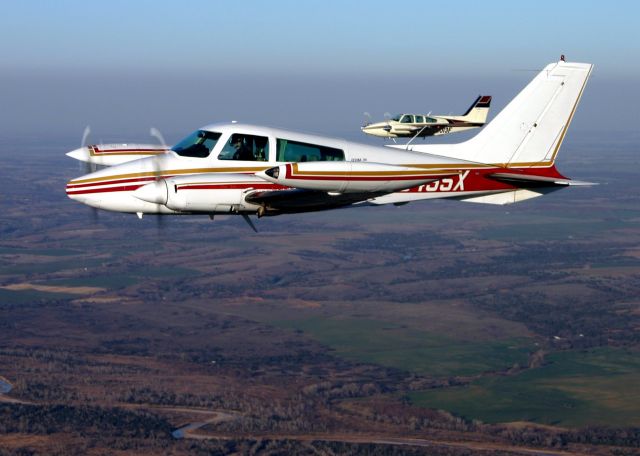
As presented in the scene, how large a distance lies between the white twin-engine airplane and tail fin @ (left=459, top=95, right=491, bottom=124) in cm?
2662

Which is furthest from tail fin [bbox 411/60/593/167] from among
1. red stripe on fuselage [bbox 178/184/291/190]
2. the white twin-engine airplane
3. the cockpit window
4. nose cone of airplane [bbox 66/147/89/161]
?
nose cone of airplane [bbox 66/147/89/161]

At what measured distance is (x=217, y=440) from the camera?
196 m

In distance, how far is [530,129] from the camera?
47156mm

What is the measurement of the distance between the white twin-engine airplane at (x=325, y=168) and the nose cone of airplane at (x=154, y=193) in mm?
38

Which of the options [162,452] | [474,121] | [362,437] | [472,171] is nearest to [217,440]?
[162,452]

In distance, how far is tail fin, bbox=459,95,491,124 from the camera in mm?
74188

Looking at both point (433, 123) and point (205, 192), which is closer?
point (205, 192)

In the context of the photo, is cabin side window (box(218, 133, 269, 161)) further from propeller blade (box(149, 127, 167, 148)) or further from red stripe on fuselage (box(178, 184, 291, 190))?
propeller blade (box(149, 127, 167, 148))

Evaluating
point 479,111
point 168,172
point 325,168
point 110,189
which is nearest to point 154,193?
point 168,172

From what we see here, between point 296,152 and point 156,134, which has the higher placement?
point 156,134

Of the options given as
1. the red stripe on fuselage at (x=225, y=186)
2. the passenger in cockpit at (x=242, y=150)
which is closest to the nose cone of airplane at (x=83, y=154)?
the passenger in cockpit at (x=242, y=150)

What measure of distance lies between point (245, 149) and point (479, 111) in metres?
36.5

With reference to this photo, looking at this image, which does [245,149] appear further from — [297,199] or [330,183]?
[330,183]

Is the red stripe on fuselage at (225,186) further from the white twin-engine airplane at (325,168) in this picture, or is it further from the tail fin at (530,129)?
the tail fin at (530,129)
